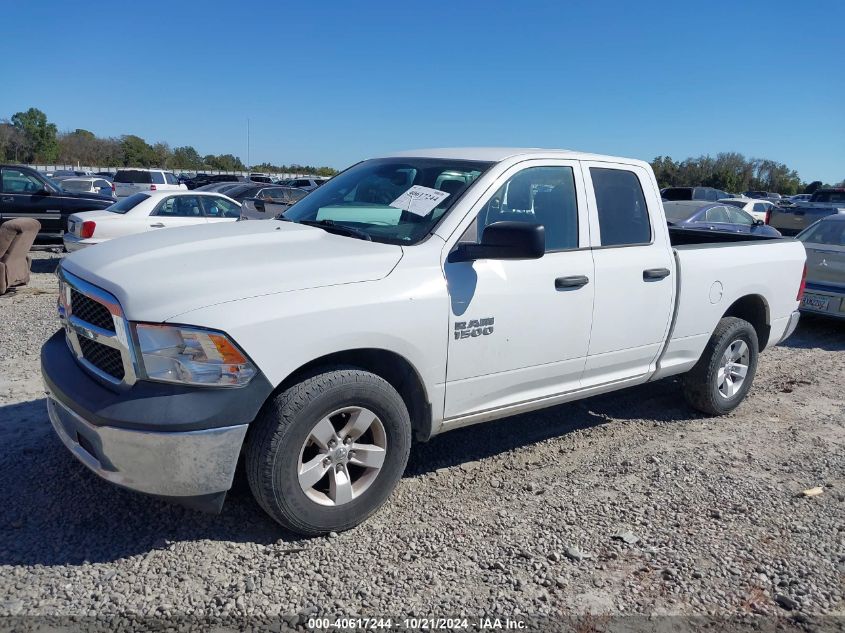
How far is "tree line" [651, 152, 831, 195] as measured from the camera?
6350cm

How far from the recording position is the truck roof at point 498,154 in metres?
4.14

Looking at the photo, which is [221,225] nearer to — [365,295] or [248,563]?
[365,295]

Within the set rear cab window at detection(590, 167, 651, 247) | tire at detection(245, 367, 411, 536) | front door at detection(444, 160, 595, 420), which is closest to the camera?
tire at detection(245, 367, 411, 536)

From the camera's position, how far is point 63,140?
78.8 meters

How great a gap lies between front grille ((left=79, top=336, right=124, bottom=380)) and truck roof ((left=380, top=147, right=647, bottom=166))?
229 cm

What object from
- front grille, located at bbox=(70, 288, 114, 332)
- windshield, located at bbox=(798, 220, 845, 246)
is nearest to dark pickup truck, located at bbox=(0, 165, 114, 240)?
front grille, located at bbox=(70, 288, 114, 332)

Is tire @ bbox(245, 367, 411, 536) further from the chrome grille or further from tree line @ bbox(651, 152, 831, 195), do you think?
tree line @ bbox(651, 152, 831, 195)

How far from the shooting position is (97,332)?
3.09 meters

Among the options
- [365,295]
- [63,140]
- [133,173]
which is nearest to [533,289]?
[365,295]

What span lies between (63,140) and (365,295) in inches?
3493

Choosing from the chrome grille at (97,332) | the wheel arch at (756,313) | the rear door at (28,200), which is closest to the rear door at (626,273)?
the wheel arch at (756,313)

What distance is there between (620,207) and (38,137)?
268 ft

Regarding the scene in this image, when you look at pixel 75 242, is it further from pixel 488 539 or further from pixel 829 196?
pixel 829 196

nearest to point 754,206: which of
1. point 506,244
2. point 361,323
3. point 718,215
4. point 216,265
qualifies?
point 718,215
